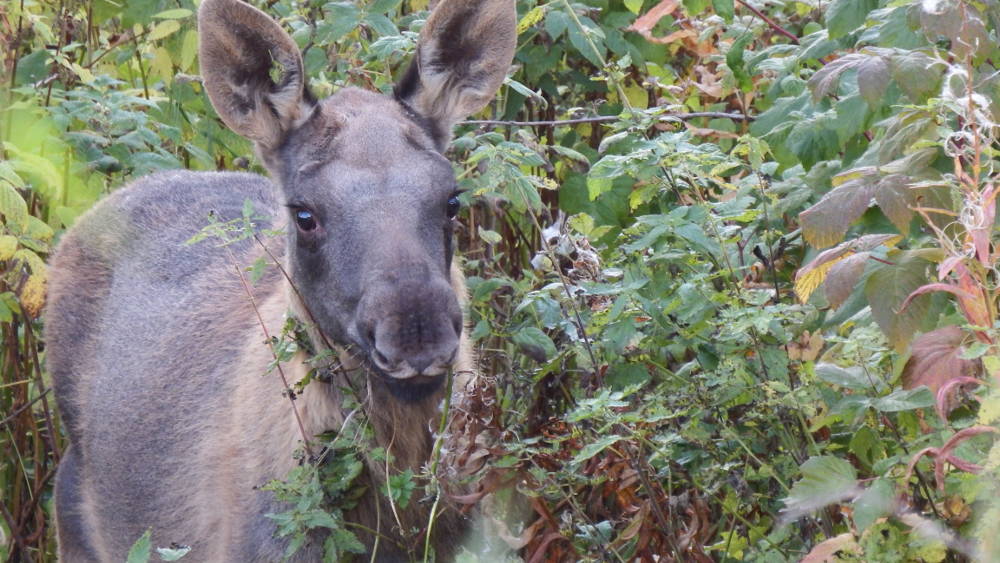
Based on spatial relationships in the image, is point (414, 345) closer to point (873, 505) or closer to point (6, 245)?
point (873, 505)

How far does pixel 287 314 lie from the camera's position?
4398 millimetres

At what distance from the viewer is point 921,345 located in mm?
3084

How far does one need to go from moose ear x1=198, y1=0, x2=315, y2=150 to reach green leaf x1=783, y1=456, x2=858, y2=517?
2171 millimetres

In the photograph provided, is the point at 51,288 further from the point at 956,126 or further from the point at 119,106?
the point at 956,126

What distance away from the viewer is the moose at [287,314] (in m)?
4.00

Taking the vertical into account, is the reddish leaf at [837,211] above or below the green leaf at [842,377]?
above

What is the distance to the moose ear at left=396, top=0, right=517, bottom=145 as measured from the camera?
4.63 metres

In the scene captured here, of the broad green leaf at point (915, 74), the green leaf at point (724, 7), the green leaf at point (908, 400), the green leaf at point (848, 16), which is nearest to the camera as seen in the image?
the green leaf at point (908, 400)

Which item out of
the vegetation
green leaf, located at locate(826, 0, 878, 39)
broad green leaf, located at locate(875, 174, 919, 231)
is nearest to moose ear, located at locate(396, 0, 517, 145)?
the vegetation

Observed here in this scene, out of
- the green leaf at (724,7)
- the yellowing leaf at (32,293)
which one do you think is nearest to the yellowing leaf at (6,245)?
the yellowing leaf at (32,293)

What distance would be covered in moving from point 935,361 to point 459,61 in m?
2.26

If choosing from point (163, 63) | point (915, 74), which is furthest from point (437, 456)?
point (163, 63)

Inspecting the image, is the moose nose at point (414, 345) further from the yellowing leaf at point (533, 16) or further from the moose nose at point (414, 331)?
the yellowing leaf at point (533, 16)

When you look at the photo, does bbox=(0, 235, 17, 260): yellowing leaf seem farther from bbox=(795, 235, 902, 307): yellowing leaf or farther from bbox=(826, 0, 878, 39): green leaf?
bbox=(826, 0, 878, 39): green leaf
